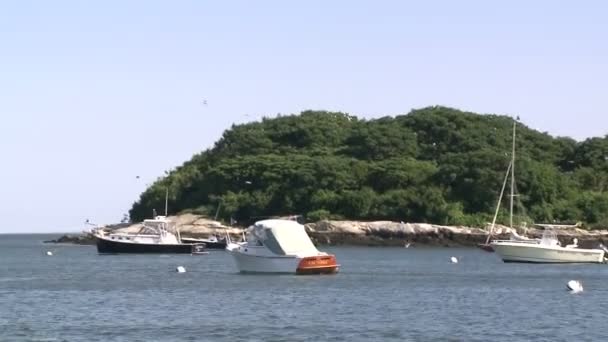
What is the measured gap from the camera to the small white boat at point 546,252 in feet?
279

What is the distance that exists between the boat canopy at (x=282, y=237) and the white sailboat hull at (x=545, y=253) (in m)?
19.5

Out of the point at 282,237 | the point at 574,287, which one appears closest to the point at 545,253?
the point at 282,237

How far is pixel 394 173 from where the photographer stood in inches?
5069

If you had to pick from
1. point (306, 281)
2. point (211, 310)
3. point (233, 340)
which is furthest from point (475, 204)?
point (233, 340)

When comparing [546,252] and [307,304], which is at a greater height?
[546,252]

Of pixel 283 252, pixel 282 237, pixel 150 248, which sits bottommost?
pixel 283 252

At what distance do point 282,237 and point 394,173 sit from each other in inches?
2335

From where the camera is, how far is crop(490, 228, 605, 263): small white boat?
3344 inches

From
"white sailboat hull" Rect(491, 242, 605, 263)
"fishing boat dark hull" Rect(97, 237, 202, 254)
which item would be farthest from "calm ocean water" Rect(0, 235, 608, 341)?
"fishing boat dark hull" Rect(97, 237, 202, 254)

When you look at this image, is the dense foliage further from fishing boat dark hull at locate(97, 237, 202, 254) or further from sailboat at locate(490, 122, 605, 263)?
sailboat at locate(490, 122, 605, 263)

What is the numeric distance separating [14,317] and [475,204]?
81.7 metres

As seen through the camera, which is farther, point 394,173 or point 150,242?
point 394,173

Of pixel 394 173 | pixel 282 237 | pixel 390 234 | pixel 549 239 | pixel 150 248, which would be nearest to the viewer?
pixel 282 237

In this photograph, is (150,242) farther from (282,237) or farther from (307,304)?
(307,304)
